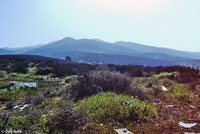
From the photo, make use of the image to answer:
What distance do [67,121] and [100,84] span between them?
10.0ft

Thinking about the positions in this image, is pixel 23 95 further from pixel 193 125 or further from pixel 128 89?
pixel 193 125

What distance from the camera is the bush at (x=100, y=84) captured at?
586 cm

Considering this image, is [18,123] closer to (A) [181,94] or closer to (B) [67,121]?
(B) [67,121]

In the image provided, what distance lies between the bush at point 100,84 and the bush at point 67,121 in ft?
7.61

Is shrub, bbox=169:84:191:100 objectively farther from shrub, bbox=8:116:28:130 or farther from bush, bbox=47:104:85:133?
shrub, bbox=8:116:28:130

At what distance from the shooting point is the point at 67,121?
10.7 ft

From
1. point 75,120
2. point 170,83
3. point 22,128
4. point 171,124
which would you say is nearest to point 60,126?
point 75,120

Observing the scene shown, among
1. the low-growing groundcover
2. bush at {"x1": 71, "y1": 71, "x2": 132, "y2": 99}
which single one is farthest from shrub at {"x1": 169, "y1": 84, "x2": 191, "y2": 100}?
the low-growing groundcover

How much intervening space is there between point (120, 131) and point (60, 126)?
1235 mm

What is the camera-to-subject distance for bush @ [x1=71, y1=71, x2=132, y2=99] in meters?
5.86

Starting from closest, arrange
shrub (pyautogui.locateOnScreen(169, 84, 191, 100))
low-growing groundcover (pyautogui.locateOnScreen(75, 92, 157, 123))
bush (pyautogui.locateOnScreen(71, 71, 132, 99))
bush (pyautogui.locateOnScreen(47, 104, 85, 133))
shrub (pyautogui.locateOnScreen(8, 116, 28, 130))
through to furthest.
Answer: shrub (pyautogui.locateOnScreen(8, 116, 28, 130)) < bush (pyautogui.locateOnScreen(47, 104, 85, 133)) < low-growing groundcover (pyautogui.locateOnScreen(75, 92, 157, 123)) < shrub (pyautogui.locateOnScreen(169, 84, 191, 100)) < bush (pyautogui.locateOnScreen(71, 71, 132, 99))

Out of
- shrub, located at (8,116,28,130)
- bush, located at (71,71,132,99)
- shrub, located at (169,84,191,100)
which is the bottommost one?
shrub, located at (8,116,28,130)

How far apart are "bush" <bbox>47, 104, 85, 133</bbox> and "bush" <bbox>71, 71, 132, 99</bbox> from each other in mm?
2320

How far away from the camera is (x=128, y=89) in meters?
5.80
